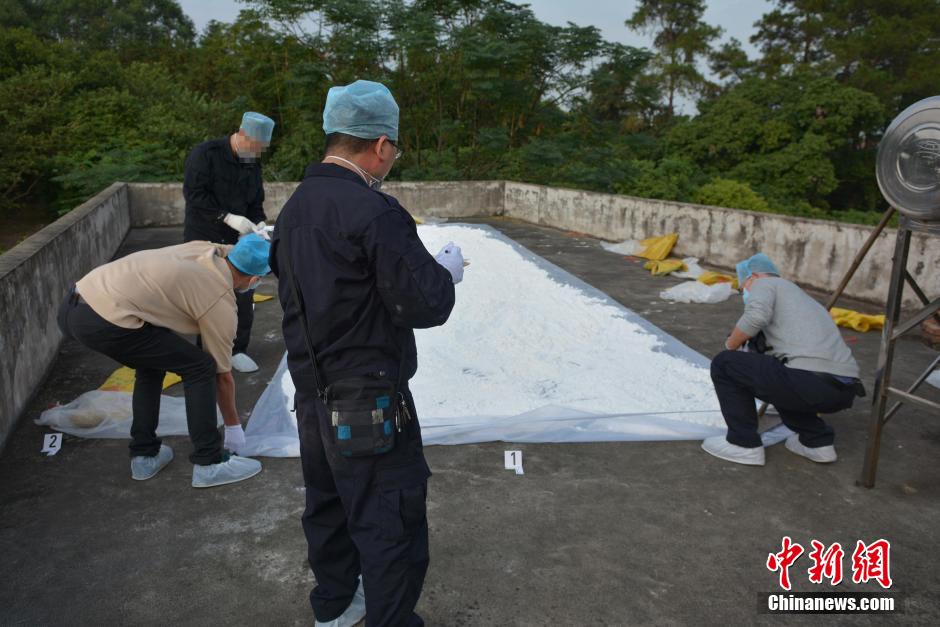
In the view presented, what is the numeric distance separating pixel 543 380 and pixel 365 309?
7.05 ft

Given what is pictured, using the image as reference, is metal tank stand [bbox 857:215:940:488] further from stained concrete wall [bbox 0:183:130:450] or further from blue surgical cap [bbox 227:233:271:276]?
stained concrete wall [bbox 0:183:130:450]

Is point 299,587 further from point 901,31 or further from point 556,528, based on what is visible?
point 901,31

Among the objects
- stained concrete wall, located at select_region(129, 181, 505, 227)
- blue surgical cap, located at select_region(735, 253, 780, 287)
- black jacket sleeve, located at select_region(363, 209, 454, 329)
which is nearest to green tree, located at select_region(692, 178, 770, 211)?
stained concrete wall, located at select_region(129, 181, 505, 227)

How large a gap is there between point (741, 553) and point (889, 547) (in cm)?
50

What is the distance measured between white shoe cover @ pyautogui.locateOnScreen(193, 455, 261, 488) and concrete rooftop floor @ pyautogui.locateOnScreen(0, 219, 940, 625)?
0.04 metres

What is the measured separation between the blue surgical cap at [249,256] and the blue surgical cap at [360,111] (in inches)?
40.2

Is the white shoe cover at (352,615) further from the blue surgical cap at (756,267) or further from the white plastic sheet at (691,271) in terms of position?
the white plastic sheet at (691,271)

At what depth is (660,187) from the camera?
1355 centimetres

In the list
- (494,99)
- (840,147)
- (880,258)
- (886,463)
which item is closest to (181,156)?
(494,99)

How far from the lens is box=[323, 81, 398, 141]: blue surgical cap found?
4.80 feet

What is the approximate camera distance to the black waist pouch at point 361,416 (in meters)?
1.43

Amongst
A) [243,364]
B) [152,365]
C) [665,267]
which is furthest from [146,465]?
[665,267]

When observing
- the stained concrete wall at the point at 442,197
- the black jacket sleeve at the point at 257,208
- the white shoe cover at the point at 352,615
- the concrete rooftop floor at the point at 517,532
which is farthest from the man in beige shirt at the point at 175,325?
the stained concrete wall at the point at 442,197

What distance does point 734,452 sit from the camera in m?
2.70
